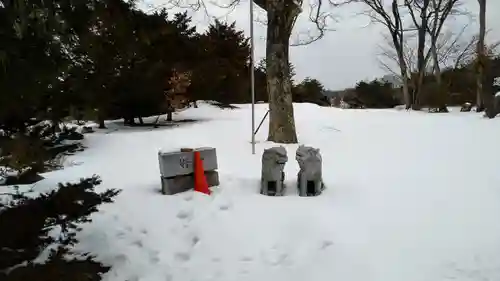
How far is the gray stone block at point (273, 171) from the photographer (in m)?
4.57

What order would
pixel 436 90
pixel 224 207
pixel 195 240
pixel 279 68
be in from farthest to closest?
pixel 436 90, pixel 279 68, pixel 224 207, pixel 195 240

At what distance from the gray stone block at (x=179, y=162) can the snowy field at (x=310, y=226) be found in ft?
0.82

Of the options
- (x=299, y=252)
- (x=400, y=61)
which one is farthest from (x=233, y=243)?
(x=400, y=61)

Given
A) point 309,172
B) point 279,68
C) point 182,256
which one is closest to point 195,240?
point 182,256

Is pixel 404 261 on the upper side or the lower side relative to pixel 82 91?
lower

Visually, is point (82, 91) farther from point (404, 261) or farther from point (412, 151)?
point (412, 151)

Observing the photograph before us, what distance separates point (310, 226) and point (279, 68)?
14.5 ft

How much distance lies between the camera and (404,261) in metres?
3.49

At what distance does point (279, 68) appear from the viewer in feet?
26.0

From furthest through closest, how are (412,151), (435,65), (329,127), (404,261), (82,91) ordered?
(435,65) → (329,127) → (412,151) → (404,261) → (82,91)

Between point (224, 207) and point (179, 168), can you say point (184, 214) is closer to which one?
point (224, 207)

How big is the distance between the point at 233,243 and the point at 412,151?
4512 millimetres

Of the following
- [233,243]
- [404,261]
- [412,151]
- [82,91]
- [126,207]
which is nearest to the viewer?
[82,91]

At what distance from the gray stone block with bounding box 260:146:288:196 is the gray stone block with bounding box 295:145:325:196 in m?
0.18
